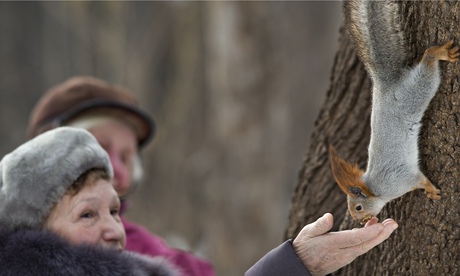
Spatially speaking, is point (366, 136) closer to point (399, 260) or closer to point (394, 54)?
point (399, 260)

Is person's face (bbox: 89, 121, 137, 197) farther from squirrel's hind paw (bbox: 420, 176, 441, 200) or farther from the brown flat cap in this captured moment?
squirrel's hind paw (bbox: 420, 176, 441, 200)

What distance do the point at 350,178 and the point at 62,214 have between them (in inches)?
32.6

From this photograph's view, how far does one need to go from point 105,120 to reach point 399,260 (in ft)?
5.40

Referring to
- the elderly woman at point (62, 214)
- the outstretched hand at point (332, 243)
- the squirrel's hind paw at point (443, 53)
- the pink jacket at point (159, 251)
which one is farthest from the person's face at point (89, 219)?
the squirrel's hind paw at point (443, 53)

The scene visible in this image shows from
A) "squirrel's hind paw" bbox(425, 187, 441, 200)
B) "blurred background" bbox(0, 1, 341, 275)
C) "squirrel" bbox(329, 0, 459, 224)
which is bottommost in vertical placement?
"blurred background" bbox(0, 1, 341, 275)

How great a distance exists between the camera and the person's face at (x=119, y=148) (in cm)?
333

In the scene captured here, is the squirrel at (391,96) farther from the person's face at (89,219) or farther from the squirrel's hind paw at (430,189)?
the person's face at (89,219)

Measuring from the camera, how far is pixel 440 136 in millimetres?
1926

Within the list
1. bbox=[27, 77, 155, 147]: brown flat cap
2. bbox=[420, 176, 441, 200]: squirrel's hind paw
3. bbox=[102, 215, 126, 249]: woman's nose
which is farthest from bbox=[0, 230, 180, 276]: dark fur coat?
bbox=[27, 77, 155, 147]: brown flat cap

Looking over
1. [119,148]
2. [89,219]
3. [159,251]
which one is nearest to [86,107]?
[119,148]

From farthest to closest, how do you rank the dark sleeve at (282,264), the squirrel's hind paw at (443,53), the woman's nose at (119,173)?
1. the woman's nose at (119,173)
2. the dark sleeve at (282,264)
3. the squirrel's hind paw at (443,53)

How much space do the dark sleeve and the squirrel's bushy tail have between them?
1.50 feet

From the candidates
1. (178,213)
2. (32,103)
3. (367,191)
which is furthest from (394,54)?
(32,103)

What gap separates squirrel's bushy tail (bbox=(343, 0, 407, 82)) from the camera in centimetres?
188
